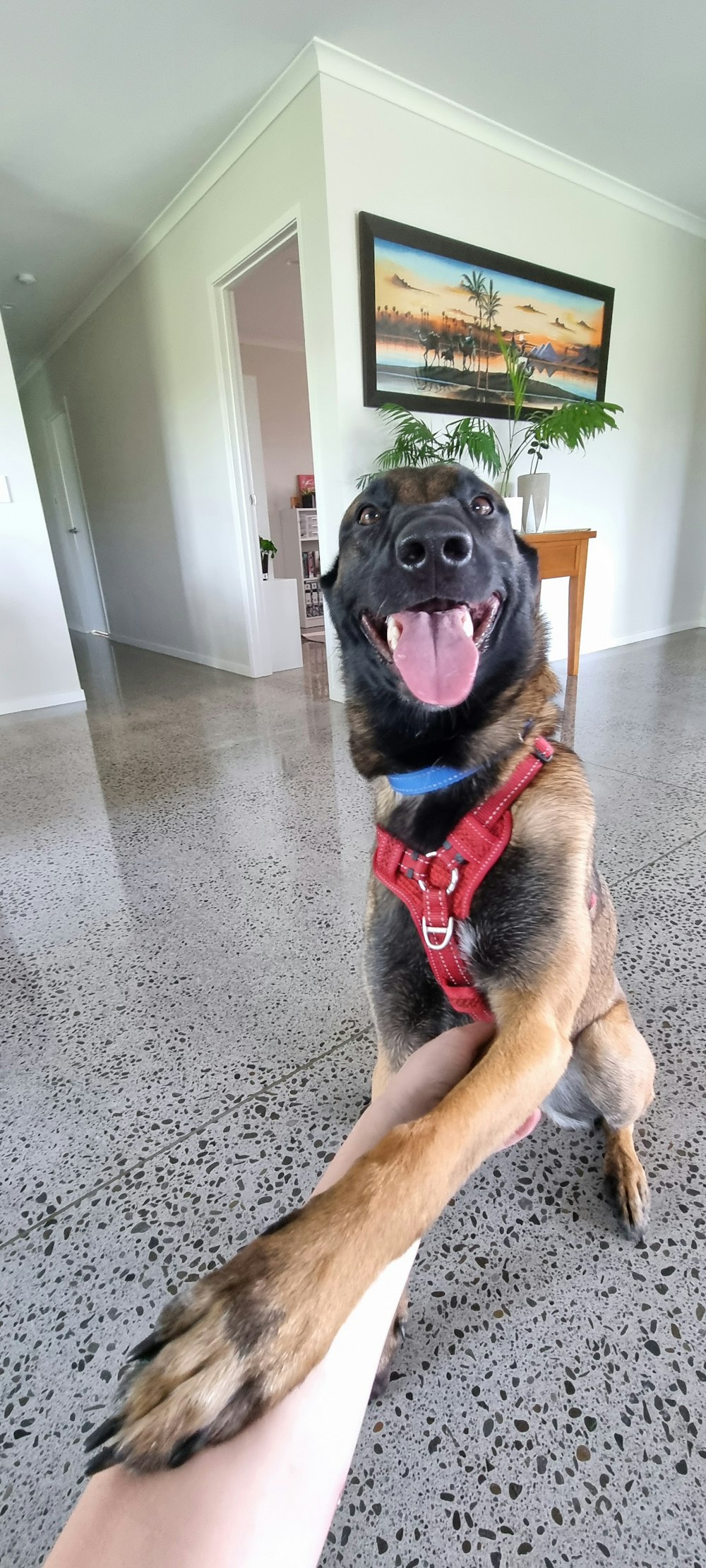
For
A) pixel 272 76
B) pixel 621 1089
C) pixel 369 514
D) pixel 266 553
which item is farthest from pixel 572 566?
pixel 621 1089

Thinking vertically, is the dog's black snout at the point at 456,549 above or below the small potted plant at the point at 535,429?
below

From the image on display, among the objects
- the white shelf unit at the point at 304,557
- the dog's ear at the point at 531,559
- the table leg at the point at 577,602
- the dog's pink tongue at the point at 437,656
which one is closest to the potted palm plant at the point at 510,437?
the table leg at the point at 577,602

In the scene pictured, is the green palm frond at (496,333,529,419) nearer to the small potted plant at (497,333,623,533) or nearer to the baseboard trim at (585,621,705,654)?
the small potted plant at (497,333,623,533)

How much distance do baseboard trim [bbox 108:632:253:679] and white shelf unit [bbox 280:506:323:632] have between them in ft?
5.47

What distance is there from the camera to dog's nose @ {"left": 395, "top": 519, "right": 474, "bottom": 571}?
2.82ft

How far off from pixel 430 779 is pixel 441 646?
186 mm

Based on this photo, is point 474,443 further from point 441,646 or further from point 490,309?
point 441,646

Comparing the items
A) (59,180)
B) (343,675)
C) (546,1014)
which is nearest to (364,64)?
(59,180)

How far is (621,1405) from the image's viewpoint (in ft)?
2.40

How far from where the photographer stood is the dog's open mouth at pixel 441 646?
88 cm

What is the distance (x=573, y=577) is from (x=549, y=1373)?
13.9 ft

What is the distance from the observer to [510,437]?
162 inches

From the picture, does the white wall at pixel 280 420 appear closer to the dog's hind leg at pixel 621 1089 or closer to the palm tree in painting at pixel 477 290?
the palm tree in painting at pixel 477 290

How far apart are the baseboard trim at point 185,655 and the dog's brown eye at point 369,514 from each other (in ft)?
13.2
